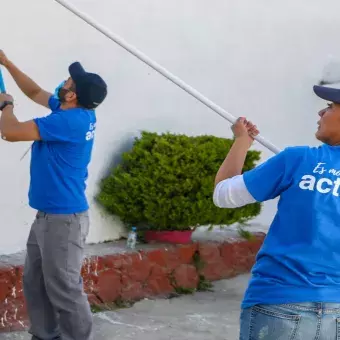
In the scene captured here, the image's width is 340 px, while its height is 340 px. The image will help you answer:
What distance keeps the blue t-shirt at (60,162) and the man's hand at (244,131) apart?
1.41 m

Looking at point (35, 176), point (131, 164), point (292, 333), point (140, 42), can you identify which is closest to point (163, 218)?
point (131, 164)

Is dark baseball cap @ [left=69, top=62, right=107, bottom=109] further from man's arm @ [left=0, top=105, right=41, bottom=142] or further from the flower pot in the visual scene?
the flower pot

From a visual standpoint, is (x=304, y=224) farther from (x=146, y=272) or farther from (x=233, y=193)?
(x=146, y=272)

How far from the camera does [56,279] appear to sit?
4.34m

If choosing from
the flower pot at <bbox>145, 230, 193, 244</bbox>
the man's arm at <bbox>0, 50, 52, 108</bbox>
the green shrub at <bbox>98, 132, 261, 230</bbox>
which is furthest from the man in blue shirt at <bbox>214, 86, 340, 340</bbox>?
the flower pot at <bbox>145, 230, 193, 244</bbox>

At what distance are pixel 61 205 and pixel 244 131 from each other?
157 centimetres

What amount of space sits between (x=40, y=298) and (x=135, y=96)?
2.24 metres

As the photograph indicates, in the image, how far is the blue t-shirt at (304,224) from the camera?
9.14 ft

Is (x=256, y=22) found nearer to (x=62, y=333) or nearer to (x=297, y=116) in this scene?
(x=297, y=116)

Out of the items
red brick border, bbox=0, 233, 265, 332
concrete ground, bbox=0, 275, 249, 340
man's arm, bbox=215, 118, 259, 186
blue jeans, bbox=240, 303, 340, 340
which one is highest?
man's arm, bbox=215, 118, 259, 186

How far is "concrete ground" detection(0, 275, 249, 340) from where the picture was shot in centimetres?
526

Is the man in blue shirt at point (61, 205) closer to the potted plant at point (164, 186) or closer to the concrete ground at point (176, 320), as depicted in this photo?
the concrete ground at point (176, 320)

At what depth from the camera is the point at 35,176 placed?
439 cm

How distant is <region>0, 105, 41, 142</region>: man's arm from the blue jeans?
1.89m
